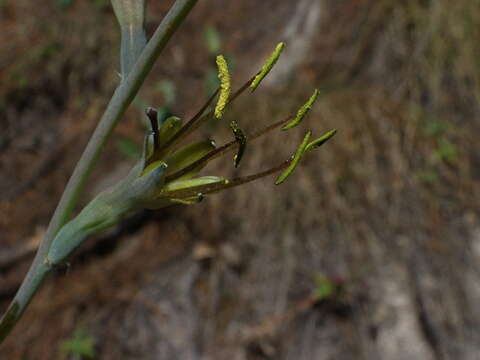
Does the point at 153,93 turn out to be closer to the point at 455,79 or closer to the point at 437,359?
the point at 455,79

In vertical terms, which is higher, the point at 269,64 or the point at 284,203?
the point at 269,64

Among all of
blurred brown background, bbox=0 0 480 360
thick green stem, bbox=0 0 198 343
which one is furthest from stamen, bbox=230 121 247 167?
blurred brown background, bbox=0 0 480 360

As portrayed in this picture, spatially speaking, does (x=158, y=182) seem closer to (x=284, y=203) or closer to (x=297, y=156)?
(x=297, y=156)

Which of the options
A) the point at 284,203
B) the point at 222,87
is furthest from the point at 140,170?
the point at 284,203

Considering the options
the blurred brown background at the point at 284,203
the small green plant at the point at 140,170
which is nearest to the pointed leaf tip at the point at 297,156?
the small green plant at the point at 140,170

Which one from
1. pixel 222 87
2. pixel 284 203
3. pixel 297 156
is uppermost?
pixel 222 87

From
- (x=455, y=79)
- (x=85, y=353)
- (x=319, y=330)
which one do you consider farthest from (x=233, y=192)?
(x=455, y=79)

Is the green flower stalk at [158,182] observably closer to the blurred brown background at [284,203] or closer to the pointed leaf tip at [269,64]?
the pointed leaf tip at [269,64]
